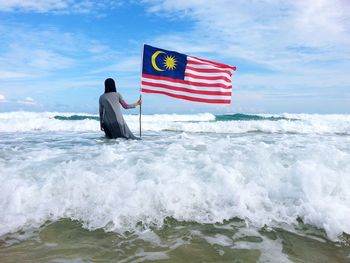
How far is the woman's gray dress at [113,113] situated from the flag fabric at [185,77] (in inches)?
31.7

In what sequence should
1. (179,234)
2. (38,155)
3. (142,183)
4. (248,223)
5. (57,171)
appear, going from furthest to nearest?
1. (38,155)
2. (57,171)
3. (142,183)
4. (248,223)
5. (179,234)

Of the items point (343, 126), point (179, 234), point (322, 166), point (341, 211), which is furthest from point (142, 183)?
point (343, 126)

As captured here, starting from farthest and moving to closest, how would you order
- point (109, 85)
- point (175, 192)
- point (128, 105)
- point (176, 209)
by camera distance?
point (109, 85)
point (128, 105)
point (175, 192)
point (176, 209)

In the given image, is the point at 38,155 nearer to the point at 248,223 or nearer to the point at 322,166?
the point at 248,223

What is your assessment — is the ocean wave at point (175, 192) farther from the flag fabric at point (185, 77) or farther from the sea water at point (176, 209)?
the flag fabric at point (185, 77)

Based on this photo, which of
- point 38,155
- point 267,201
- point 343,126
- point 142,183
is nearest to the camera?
point 267,201

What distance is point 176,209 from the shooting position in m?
3.63

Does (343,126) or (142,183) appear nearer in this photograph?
(142,183)

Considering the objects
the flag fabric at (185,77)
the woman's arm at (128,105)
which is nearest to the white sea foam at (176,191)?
the flag fabric at (185,77)

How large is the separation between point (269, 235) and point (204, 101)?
564 cm

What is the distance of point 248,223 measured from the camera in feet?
11.2

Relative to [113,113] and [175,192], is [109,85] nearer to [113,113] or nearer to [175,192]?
[113,113]

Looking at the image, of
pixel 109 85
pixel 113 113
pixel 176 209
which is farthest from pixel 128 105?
pixel 176 209

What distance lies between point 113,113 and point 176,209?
18.2 ft
